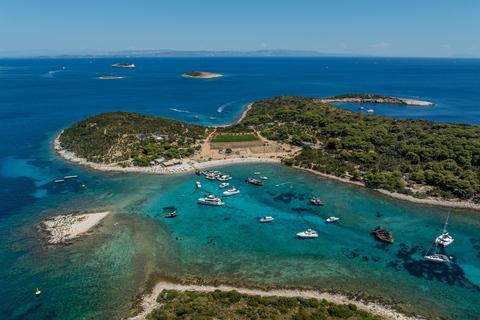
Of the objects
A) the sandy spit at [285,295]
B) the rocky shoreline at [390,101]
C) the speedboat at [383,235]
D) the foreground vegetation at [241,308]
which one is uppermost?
the rocky shoreline at [390,101]

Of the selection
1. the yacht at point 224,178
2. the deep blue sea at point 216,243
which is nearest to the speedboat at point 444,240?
the deep blue sea at point 216,243

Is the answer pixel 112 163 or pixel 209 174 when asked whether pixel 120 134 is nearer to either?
pixel 112 163

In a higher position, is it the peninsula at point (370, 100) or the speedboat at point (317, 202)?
the peninsula at point (370, 100)

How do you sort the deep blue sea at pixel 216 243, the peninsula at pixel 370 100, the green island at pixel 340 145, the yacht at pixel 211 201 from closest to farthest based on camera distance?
Answer: 1. the deep blue sea at pixel 216 243
2. the yacht at pixel 211 201
3. the green island at pixel 340 145
4. the peninsula at pixel 370 100

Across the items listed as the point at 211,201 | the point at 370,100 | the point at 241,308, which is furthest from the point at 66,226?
the point at 370,100

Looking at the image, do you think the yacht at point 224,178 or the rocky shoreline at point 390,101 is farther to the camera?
the rocky shoreline at point 390,101

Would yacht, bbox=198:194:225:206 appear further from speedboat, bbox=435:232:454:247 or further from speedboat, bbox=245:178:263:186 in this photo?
speedboat, bbox=435:232:454:247

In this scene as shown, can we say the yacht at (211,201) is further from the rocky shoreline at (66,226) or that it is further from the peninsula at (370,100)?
the peninsula at (370,100)
